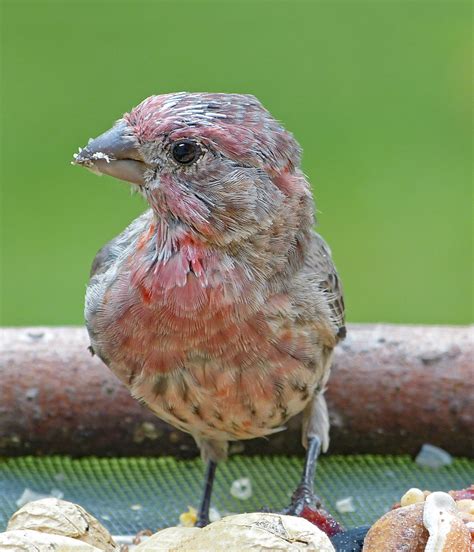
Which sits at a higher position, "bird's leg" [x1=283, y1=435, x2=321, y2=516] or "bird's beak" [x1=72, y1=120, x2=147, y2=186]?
"bird's beak" [x1=72, y1=120, x2=147, y2=186]

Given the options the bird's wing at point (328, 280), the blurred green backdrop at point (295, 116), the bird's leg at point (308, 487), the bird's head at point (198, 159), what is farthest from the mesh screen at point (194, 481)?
the blurred green backdrop at point (295, 116)

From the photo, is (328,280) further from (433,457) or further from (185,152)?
(433,457)

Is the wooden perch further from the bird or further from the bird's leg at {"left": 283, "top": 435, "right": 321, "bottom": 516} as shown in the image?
the bird

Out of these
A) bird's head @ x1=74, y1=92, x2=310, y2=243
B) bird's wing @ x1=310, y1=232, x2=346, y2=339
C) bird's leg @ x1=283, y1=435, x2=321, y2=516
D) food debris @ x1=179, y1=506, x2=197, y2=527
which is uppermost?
bird's head @ x1=74, y1=92, x2=310, y2=243

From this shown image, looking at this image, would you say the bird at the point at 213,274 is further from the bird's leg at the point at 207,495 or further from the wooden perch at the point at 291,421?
the wooden perch at the point at 291,421

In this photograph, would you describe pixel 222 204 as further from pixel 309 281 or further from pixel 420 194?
pixel 420 194

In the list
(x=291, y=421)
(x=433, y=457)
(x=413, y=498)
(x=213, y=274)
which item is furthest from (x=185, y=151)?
(x=433, y=457)

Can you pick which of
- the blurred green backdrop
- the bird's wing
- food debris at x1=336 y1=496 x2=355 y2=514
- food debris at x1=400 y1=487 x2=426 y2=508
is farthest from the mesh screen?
the blurred green backdrop
